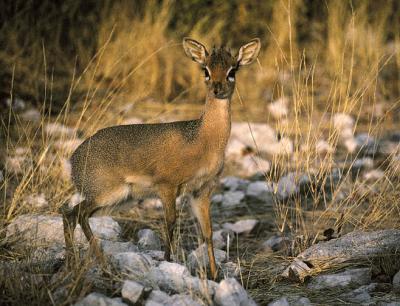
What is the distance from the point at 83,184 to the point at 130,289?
1.73 m

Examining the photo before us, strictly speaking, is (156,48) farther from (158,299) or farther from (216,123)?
(158,299)

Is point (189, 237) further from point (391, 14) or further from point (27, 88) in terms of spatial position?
point (391, 14)

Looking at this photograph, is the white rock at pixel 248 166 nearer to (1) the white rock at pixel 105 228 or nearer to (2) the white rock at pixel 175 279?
(1) the white rock at pixel 105 228

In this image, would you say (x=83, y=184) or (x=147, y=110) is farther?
(x=147, y=110)

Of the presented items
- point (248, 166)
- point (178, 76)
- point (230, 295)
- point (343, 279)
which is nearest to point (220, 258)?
point (343, 279)

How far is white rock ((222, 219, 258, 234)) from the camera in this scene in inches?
275

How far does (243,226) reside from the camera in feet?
23.0

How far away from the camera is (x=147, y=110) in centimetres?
1035

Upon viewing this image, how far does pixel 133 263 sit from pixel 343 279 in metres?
1.45

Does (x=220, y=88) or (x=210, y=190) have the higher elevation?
(x=220, y=88)

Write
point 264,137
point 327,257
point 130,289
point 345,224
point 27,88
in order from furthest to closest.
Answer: point 27,88 < point 264,137 < point 345,224 < point 327,257 < point 130,289

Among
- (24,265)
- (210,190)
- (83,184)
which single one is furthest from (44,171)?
(24,265)

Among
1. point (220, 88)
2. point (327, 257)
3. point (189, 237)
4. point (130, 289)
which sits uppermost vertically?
point (220, 88)

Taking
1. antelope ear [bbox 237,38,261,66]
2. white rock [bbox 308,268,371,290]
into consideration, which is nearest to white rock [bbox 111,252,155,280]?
white rock [bbox 308,268,371,290]
